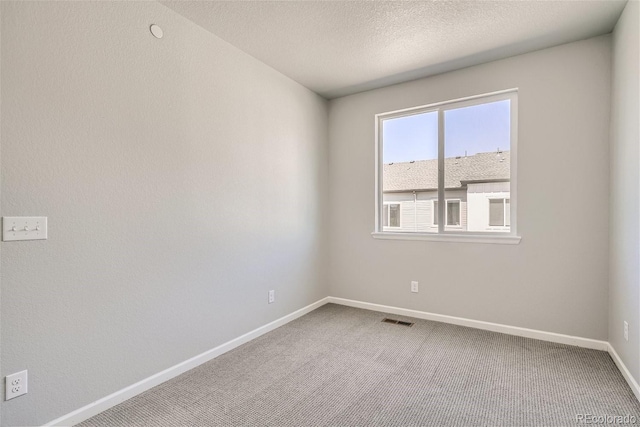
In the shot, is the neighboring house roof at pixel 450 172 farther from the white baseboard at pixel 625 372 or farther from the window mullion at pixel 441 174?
the white baseboard at pixel 625 372

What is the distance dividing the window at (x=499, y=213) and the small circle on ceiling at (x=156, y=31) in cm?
310

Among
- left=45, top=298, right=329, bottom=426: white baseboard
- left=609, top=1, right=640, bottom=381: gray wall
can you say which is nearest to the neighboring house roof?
left=609, top=1, right=640, bottom=381: gray wall

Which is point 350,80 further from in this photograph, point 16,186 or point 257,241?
point 16,186

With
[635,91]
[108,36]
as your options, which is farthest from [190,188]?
[635,91]

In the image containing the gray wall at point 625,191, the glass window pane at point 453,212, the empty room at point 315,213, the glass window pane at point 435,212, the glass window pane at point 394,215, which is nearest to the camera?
the empty room at point 315,213

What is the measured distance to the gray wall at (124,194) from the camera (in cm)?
154

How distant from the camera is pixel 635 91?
6.42 ft

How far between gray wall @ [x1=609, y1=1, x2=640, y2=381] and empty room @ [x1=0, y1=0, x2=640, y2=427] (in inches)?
1.0

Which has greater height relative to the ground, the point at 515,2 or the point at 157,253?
the point at 515,2

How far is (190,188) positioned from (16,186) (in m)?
0.96

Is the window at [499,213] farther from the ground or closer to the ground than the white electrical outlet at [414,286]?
farther from the ground

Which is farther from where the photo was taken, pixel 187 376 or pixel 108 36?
pixel 187 376

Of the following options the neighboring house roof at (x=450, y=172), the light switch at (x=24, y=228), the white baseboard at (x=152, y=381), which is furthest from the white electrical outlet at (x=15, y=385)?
the neighboring house roof at (x=450, y=172)

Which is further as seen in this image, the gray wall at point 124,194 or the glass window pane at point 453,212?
the glass window pane at point 453,212
